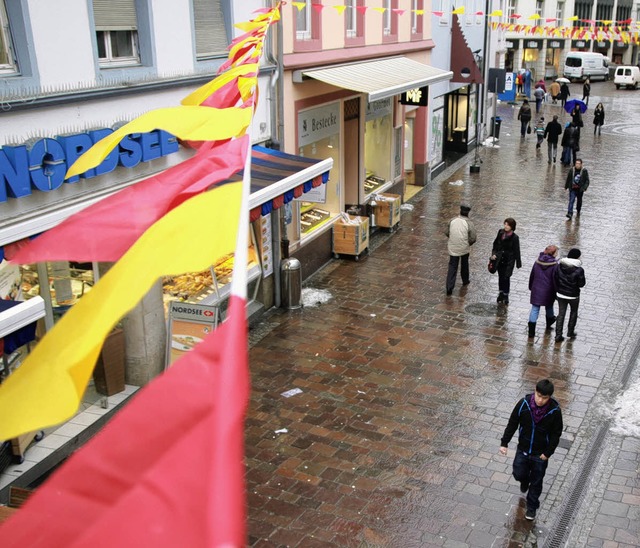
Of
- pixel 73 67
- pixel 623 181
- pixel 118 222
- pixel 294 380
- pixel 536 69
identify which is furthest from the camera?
pixel 536 69

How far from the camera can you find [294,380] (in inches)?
416

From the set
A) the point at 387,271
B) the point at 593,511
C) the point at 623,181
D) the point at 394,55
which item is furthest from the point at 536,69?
the point at 593,511

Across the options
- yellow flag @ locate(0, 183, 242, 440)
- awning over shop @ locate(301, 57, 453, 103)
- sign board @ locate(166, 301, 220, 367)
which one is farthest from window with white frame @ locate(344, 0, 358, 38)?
yellow flag @ locate(0, 183, 242, 440)

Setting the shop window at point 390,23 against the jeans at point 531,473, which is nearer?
the jeans at point 531,473

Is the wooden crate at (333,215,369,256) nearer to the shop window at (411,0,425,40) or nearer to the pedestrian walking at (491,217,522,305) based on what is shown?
the pedestrian walking at (491,217,522,305)

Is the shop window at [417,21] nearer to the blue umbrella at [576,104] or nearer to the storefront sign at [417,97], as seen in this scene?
the storefront sign at [417,97]

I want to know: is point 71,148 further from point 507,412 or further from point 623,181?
point 623,181

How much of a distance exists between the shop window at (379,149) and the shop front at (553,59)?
46.7 metres

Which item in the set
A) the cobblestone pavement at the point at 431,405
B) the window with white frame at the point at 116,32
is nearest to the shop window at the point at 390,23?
the cobblestone pavement at the point at 431,405

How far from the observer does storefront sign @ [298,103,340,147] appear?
14.3m

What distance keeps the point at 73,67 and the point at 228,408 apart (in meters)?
7.36

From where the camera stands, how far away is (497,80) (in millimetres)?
26969

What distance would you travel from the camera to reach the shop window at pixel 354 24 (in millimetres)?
15984

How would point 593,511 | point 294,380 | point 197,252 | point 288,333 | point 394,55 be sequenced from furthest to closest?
point 394,55 → point 288,333 → point 294,380 → point 593,511 → point 197,252
